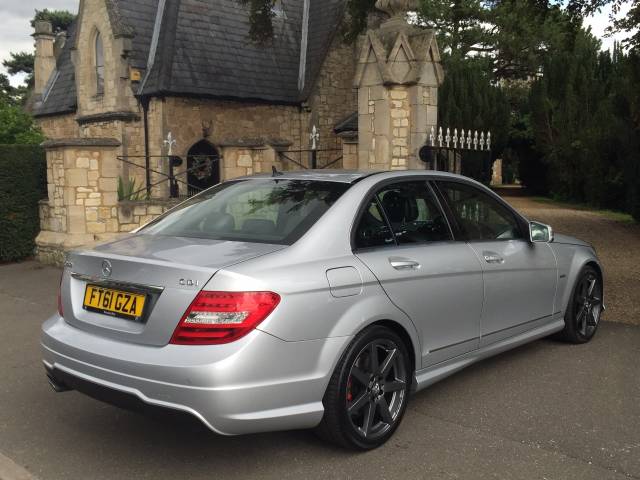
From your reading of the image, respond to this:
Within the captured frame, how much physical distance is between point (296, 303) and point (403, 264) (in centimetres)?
90

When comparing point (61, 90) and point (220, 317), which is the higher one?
point (61, 90)

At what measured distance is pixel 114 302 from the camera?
3500 millimetres

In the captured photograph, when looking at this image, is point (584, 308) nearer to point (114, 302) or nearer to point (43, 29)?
point (114, 302)

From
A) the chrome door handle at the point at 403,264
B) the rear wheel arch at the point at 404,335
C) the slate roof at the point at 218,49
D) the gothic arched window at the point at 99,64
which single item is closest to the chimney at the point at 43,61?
the slate roof at the point at 218,49

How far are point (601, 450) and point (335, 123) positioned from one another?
64.3 feet

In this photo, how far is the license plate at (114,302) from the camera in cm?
338

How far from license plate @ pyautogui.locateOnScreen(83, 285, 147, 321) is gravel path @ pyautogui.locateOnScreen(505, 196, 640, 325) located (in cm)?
537

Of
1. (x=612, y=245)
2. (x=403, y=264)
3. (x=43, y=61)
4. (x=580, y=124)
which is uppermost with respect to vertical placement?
(x=43, y=61)

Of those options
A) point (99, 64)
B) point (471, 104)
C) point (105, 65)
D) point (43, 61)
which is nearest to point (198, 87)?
point (105, 65)

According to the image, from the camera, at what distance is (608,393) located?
15.1 feet

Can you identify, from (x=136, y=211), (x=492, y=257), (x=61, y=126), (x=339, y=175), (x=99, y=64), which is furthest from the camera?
(x=61, y=126)

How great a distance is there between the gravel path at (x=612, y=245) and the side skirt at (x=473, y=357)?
2020mm

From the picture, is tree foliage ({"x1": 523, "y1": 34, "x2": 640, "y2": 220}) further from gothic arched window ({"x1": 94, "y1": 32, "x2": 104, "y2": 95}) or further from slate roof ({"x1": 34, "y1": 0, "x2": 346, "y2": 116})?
gothic arched window ({"x1": 94, "y1": 32, "x2": 104, "y2": 95})

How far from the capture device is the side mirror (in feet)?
16.7
